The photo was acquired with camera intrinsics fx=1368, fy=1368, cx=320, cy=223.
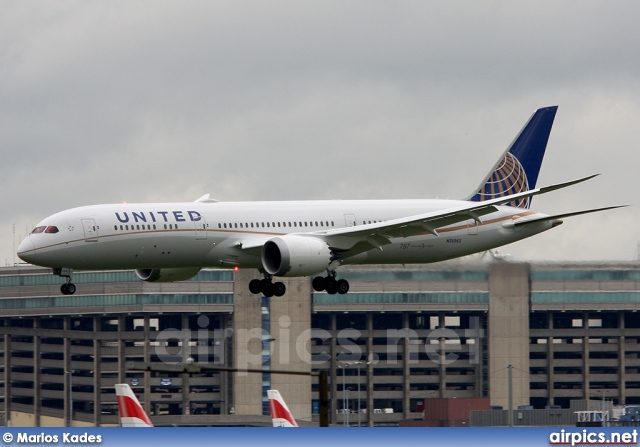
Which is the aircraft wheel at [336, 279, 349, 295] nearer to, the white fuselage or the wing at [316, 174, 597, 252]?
the white fuselage

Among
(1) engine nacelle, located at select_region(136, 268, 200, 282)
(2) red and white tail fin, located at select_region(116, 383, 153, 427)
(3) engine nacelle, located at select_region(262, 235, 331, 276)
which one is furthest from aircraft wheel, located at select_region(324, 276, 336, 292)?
(2) red and white tail fin, located at select_region(116, 383, 153, 427)

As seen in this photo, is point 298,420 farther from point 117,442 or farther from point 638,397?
point 117,442

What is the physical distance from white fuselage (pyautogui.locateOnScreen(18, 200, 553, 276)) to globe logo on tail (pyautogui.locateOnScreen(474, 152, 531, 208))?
3237mm

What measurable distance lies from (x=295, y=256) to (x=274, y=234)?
416 centimetres

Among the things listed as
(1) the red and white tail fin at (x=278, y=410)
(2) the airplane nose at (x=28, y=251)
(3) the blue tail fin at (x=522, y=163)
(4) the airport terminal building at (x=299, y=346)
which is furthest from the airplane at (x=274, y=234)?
(4) the airport terminal building at (x=299, y=346)

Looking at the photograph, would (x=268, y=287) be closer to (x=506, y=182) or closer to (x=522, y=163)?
(x=506, y=182)

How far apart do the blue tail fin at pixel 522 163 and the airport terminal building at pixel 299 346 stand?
49.0m

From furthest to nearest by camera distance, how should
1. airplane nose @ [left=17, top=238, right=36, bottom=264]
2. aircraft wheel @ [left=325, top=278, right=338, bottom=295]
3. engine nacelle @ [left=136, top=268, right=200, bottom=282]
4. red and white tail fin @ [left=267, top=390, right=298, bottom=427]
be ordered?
1. engine nacelle @ [left=136, top=268, right=200, bottom=282]
2. aircraft wheel @ [left=325, top=278, right=338, bottom=295]
3. red and white tail fin @ [left=267, top=390, right=298, bottom=427]
4. airplane nose @ [left=17, top=238, right=36, bottom=264]

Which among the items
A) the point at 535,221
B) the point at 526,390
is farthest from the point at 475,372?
the point at 535,221

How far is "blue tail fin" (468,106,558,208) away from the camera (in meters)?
85.7

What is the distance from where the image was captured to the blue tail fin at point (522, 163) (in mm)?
85688

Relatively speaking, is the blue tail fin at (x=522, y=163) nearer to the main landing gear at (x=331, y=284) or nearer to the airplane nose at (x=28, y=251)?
the main landing gear at (x=331, y=284)

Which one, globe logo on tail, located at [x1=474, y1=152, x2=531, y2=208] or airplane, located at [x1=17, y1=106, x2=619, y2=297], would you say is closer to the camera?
airplane, located at [x1=17, y1=106, x2=619, y2=297]

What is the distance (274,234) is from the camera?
75938mm
